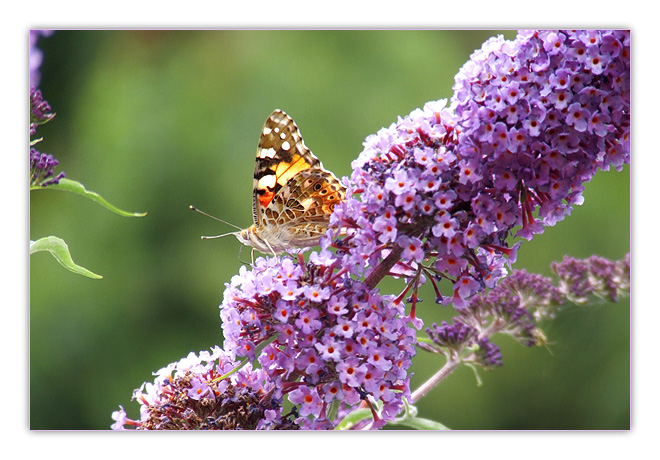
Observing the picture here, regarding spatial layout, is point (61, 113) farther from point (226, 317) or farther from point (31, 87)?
point (226, 317)

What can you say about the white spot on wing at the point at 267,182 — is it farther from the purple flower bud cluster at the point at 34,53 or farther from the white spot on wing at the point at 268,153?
the purple flower bud cluster at the point at 34,53

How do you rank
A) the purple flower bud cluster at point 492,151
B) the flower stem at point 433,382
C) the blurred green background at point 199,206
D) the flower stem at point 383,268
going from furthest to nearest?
the blurred green background at point 199,206
the flower stem at point 433,382
the flower stem at point 383,268
the purple flower bud cluster at point 492,151

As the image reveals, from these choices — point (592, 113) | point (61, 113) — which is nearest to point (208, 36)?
point (61, 113)

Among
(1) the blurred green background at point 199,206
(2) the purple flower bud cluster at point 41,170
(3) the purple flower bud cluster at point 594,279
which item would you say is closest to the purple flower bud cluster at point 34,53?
(1) the blurred green background at point 199,206

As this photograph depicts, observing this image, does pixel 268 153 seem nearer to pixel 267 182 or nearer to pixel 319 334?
pixel 267 182

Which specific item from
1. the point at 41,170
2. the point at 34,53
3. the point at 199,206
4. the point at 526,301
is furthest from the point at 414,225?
the point at 199,206

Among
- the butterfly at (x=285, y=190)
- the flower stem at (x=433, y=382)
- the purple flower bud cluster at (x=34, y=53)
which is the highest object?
the purple flower bud cluster at (x=34, y=53)
